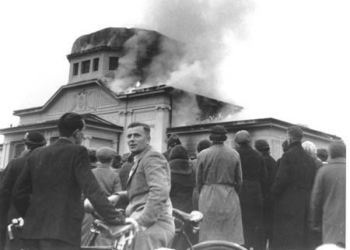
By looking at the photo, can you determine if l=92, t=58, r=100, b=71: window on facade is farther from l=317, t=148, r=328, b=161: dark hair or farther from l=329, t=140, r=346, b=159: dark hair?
l=329, t=140, r=346, b=159: dark hair

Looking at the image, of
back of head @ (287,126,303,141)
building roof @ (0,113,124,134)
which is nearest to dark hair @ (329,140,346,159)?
back of head @ (287,126,303,141)

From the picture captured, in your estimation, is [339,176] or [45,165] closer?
[45,165]

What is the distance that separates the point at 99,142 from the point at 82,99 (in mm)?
4753

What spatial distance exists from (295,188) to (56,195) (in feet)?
12.3

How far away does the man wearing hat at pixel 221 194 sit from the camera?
260 inches

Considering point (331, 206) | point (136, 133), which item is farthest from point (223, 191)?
point (136, 133)

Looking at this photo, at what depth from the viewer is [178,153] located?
23.4 feet

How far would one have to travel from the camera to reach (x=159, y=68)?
2928 cm

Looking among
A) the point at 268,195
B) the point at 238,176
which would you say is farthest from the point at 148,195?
the point at 268,195

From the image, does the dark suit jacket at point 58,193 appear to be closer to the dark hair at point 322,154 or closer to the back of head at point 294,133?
the back of head at point 294,133

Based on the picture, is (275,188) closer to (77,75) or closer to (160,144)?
(160,144)

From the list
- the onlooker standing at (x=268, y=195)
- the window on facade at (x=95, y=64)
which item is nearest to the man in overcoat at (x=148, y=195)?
the onlooker standing at (x=268, y=195)

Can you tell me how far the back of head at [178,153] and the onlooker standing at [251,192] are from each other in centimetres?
85

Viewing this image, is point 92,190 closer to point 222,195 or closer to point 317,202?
point 317,202
